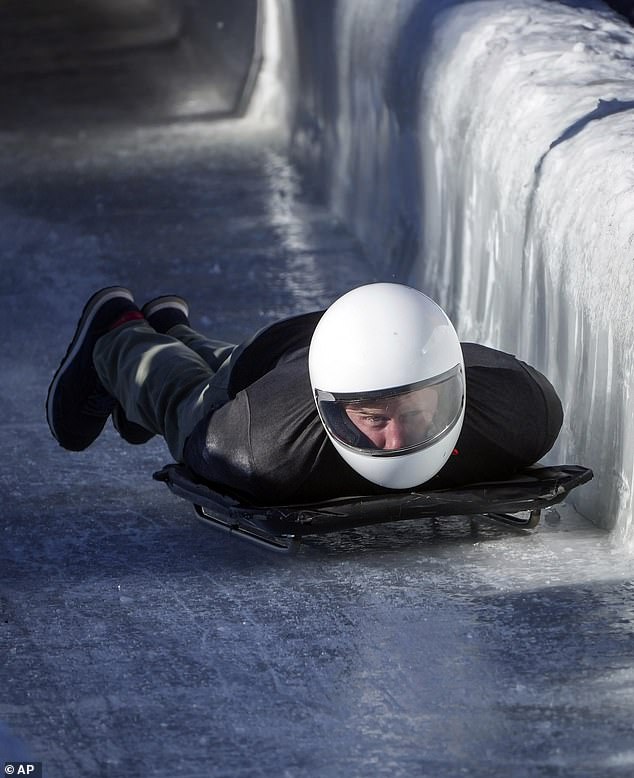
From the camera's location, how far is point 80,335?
4219 millimetres

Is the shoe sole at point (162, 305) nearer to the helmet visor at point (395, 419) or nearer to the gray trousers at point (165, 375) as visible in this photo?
the gray trousers at point (165, 375)

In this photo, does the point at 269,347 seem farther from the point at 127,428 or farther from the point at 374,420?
the point at 127,428

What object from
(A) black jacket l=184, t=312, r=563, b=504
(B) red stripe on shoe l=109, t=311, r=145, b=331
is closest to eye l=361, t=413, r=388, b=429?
(A) black jacket l=184, t=312, r=563, b=504

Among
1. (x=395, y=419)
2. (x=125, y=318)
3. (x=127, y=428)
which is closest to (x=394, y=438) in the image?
(x=395, y=419)

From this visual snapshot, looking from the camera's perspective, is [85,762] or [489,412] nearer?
[85,762]

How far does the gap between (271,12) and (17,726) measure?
7.35 m

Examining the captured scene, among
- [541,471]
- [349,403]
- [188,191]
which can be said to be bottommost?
[188,191]

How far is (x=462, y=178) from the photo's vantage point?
16.2 feet

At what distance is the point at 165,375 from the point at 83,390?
0.40 m

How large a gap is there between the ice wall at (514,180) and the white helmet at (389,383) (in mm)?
465

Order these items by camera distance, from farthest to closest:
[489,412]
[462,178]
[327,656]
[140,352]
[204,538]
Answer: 1. [462,178]
2. [140,352]
3. [204,538]
4. [489,412]
5. [327,656]

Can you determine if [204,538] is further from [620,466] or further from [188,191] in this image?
[188,191]

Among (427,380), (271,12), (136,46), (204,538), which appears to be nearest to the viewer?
(427,380)

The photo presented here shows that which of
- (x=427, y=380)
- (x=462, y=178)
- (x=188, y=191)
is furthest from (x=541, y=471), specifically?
(x=188, y=191)
